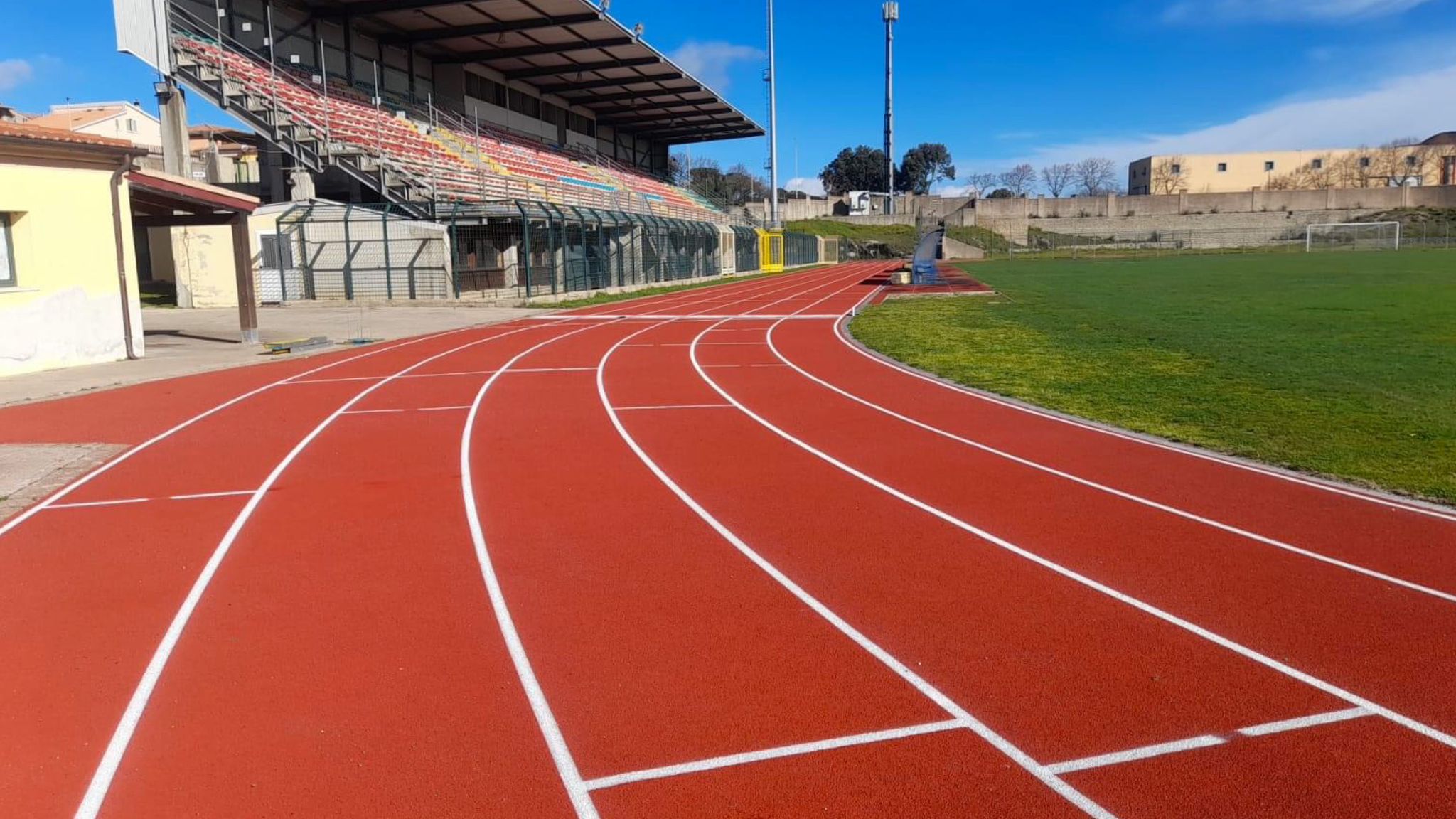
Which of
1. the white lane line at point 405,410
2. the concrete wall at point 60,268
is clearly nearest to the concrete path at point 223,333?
the concrete wall at point 60,268

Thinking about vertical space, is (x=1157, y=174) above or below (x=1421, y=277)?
above

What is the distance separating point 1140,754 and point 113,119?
74.1 metres

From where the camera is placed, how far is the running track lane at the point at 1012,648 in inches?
147

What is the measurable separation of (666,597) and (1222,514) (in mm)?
4187

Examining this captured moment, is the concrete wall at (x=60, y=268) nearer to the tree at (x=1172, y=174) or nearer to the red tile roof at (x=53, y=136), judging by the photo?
the red tile roof at (x=53, y=136)

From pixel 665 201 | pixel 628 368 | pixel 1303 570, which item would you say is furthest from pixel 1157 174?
pixel 1303 570

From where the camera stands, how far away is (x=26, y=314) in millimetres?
14242

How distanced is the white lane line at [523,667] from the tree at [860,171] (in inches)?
4601

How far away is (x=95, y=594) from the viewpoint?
18.2 feet

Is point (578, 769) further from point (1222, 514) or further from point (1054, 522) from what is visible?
point (1222, 514)

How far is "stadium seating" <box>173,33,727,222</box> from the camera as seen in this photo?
101ft

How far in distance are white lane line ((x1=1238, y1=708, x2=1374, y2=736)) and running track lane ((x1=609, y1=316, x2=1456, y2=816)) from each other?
0.15 feet

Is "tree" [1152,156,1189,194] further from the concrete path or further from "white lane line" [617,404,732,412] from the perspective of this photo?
"white lane line" [617,404,732,412]

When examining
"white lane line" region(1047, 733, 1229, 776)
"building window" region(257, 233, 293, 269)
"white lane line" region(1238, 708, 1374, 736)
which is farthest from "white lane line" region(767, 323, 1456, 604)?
"building window" region(257, 233, 293, 269)
